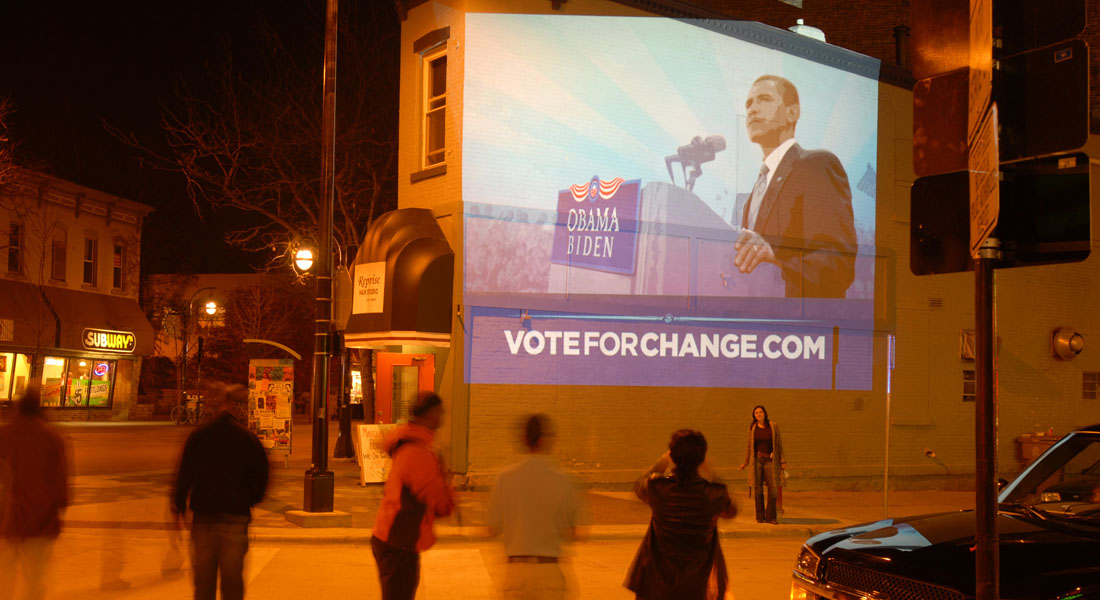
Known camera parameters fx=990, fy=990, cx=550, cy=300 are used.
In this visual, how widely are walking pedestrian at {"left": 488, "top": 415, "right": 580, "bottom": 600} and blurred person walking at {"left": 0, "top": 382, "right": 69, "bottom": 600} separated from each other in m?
3.74

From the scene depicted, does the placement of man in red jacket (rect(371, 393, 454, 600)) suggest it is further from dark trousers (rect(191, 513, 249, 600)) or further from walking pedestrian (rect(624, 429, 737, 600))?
walking pedestrian (rect(624, 429, 737, 600))

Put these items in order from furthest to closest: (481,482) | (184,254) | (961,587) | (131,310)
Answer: (184,254) < (131,310) < (481,482) < (961,587)

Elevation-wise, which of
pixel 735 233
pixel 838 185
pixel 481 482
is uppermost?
pixel 838 185

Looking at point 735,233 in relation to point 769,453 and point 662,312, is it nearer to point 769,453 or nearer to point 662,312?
point 662,312

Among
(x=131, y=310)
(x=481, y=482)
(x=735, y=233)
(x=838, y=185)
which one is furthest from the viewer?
(x=131, y=310)

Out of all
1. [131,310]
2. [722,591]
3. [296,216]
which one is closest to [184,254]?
[131,310]

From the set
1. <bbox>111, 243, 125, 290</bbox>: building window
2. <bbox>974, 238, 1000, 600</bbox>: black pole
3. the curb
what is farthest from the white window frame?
<bbox>974, 238, 1000, 600</bbox>: black pole

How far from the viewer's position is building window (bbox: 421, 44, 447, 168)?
1950cm

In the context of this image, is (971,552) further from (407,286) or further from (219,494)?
(407,286)

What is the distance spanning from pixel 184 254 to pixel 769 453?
47.8 metres

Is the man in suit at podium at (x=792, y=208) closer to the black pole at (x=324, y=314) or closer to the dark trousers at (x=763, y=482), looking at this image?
the dark trousers at (x=763, y=482)

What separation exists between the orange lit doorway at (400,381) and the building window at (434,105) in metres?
3.88

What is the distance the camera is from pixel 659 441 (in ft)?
64.2

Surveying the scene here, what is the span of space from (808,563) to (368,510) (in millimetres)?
11217
